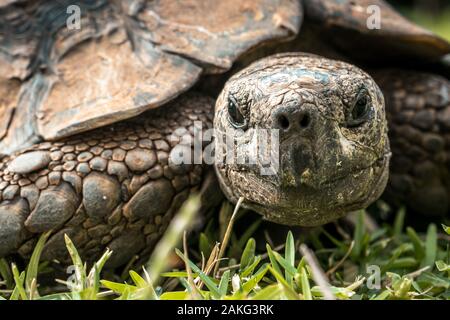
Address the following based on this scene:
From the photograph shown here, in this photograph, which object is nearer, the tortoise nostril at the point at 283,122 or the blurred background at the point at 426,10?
the tortoise nostril at the point at 283,122

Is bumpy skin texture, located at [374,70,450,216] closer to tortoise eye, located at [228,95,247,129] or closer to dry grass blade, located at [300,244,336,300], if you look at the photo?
tortoise eye, located at [228,95,247,129]

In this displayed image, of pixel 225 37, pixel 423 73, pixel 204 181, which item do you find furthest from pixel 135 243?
pixel 423 73

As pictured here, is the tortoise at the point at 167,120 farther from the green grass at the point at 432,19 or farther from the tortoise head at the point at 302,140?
the green grass at the point at 432,19

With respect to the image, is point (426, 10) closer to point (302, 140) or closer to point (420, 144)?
point (420, 144)

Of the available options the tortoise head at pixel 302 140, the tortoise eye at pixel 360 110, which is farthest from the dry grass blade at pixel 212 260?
the tortoise eye at pixel 360 110

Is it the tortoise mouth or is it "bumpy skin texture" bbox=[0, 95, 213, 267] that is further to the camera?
"bumpy skin texture" bbox=[0, 95, 213, 267]

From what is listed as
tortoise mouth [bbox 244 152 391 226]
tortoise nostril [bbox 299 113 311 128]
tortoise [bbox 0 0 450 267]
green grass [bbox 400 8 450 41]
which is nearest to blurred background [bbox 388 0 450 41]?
green grass [bbox 400 8 450 41]
